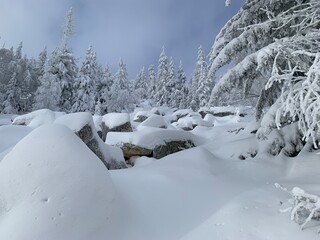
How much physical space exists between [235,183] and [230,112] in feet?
114

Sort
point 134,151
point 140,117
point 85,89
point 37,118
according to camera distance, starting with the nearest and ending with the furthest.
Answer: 1. point 134,151
2. point 37,118
3. point 140,117
4. point 85,89

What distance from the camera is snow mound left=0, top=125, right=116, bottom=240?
3.70m

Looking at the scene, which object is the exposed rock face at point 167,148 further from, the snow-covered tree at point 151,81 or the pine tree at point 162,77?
the snow-covered tree at point 151,81

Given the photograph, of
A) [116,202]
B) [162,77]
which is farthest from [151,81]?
[116,202]

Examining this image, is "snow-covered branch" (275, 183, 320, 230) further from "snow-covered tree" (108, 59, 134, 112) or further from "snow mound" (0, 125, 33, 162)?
"snow-covered tree" (108, 59, 134, 112)

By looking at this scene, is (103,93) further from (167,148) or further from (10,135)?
(167,148)

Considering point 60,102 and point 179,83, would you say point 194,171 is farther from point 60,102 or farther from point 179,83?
point 179,83

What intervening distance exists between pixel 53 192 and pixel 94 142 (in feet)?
19.8

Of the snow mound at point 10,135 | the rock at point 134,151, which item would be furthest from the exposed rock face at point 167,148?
the snow mound at point 10,135

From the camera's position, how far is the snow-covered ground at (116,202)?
12.5ft

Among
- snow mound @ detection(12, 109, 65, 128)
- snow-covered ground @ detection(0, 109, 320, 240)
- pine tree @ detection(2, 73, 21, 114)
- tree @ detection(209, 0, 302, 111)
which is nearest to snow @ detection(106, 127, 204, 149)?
tree @ detection(209, 0, 302, 111)

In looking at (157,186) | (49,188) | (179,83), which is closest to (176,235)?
(157,186)

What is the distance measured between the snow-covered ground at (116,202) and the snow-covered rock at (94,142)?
4.03 meters

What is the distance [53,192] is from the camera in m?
4.04
